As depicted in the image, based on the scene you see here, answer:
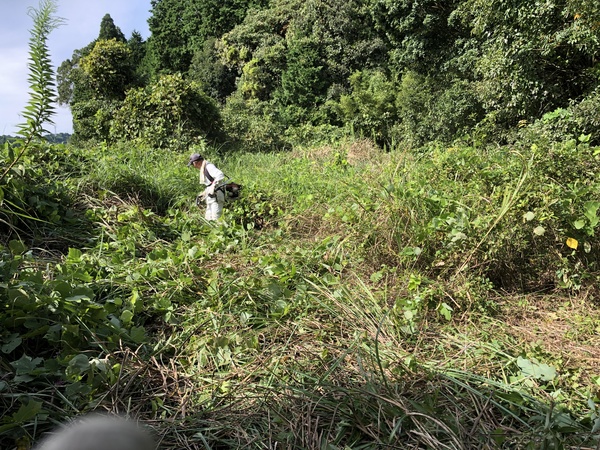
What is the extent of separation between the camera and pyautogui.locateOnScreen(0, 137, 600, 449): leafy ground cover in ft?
5.46

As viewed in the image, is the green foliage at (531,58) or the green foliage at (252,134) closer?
the green foliage at (531,58)

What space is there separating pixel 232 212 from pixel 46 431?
3442mm

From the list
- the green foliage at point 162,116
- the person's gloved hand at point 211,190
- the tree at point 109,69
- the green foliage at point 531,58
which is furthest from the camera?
the tree at point 109,69

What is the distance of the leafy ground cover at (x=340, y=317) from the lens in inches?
65.5

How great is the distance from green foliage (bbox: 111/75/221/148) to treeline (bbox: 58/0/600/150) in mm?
27

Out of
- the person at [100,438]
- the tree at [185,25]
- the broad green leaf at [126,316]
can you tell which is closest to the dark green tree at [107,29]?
the tree at [185,25]

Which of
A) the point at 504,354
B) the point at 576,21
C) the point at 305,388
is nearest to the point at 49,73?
the point at 305,388

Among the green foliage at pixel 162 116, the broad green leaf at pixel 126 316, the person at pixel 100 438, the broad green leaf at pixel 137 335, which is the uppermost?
the green foliage at pixel 162 116

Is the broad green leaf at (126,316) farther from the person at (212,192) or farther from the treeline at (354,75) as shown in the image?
the treeline at (354,75)

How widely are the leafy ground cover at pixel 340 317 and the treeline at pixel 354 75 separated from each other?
347cm

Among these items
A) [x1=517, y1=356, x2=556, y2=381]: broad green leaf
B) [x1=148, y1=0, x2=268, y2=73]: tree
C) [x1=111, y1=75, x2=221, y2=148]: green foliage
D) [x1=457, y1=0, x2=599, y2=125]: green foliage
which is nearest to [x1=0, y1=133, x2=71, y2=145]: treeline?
[x1=517, y1=356, x2=556, y2=381]: broad green leaf

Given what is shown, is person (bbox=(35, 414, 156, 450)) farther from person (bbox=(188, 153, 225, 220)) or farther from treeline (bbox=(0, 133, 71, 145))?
person (bbox=(188, 153, 225, 220))

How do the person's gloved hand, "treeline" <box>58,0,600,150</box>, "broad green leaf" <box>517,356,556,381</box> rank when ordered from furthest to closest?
"treeline" <box>58,0,600,150</box> → the person's gloved hand → "broad green leaf" <box>517,356,556,381</box>

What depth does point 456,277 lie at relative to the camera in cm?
278
